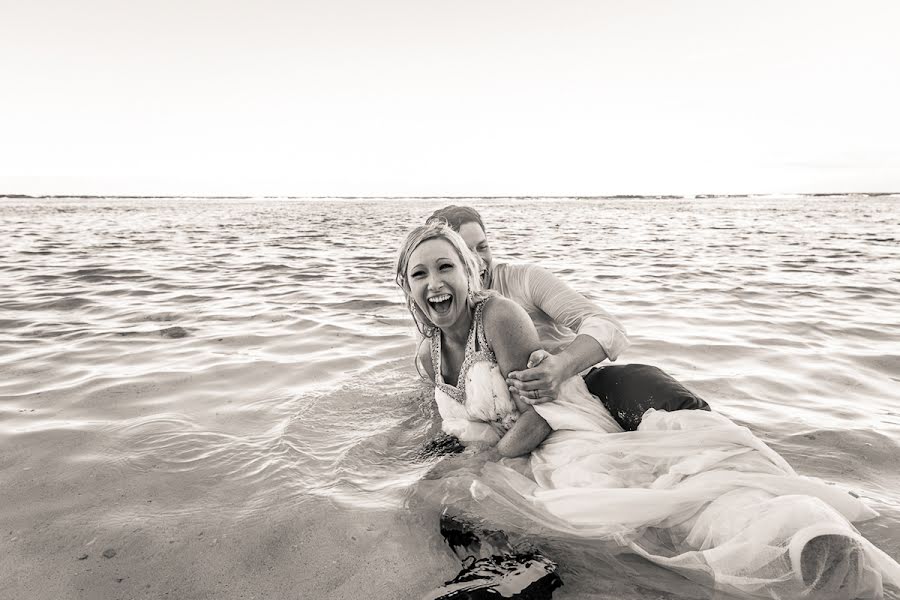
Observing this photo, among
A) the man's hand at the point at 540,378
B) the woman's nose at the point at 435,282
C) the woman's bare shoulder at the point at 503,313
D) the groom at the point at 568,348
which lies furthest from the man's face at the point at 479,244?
the man's hand at the point at 540,378

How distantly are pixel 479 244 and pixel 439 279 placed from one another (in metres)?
0.91

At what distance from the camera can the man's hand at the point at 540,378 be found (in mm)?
3098

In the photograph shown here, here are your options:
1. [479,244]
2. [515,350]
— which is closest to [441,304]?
[515,350]

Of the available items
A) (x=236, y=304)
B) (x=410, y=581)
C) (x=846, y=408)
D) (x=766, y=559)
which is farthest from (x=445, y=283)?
(x=236, y=304)

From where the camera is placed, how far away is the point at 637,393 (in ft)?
10.7

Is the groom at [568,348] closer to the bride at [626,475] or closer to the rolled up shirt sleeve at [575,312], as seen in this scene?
the rolled up shirt sleeve at [575,312]

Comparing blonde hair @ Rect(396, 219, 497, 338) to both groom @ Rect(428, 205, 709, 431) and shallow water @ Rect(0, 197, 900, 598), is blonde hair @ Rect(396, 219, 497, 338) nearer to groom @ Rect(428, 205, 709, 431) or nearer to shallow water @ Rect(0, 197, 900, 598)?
groom @ Rect(428, 205, 709, 431)

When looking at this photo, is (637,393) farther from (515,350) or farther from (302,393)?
(302,393)

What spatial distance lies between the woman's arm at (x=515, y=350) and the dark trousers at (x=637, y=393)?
468 mm

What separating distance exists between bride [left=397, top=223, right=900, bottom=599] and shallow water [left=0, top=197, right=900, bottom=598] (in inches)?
7.9

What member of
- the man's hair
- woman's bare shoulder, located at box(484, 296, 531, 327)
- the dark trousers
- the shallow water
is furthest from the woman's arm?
the man's hair

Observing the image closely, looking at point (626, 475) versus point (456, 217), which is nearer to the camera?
point (626, 475)

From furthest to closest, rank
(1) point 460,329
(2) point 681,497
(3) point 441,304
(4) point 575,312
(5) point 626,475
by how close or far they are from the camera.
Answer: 1. (4) point 575,312
2. (1) point 460,329
3. (3) point 441,304
4. (5) point 626,475
5. (2) point 681,497

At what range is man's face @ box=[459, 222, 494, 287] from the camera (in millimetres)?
4062
